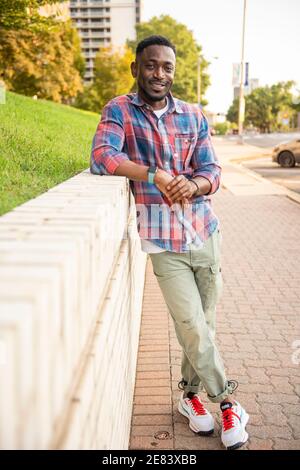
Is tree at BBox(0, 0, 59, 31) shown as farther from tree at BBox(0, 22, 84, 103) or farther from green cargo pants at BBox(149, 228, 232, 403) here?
tree at BBox(0, 22, 84, 103)

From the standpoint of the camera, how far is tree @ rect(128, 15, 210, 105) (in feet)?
214

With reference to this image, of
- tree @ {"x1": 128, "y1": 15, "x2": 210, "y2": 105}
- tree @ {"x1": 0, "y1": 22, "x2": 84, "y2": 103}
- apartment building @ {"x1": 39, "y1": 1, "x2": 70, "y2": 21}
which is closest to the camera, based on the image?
apartment building @ {"x1": 39, "y1": 1, "x2": 70, "y2": 21}

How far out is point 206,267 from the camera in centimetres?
290

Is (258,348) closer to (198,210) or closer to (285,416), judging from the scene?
(285,416)

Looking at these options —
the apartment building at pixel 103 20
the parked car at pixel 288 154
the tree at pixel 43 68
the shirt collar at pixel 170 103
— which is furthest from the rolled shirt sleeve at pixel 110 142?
the apartment building at pixel 103 20

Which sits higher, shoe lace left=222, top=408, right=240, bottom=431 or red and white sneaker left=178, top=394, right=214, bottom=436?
shoe lace left=222, top=408, right=240, bottom=431

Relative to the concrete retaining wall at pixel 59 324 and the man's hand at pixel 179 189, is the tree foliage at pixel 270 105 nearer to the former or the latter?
the man's hand at pixel 179 189

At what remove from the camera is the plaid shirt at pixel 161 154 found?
281 centimetres

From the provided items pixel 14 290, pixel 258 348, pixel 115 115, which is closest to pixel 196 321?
pixel 115 115

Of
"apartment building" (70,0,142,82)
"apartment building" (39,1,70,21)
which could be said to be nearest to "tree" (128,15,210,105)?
"apartment building" (39,1,70,21)

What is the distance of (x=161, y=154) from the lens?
283cm

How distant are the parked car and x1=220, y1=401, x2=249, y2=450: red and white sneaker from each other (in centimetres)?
1894

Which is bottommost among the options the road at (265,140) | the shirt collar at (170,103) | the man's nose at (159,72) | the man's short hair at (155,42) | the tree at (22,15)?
the road at (265,140)
